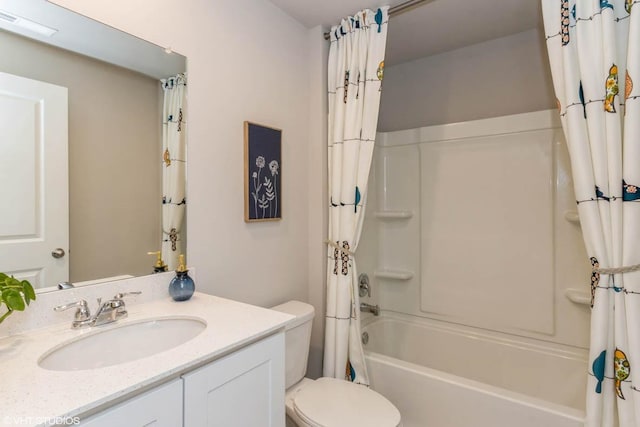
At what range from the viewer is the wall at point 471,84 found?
7.26 feet

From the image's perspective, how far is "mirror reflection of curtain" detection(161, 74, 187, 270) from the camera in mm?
1397

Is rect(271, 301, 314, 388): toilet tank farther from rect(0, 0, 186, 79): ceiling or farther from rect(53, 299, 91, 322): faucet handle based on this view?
rect(0, 0, 186, 79): ceiling

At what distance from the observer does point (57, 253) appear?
1100 mm

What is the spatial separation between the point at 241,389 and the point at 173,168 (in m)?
0.92

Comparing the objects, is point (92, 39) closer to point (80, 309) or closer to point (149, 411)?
point (80, 309)

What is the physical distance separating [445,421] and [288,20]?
235cm

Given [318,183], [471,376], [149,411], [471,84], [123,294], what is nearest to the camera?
[149,411]

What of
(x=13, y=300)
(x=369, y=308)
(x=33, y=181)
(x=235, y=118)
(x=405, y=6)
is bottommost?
(x=369, y=308)

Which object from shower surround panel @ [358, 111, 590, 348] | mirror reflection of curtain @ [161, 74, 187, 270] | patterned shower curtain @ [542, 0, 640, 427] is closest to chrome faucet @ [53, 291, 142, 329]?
mirror reflection of curtain @ [161, 74, 187, 270]

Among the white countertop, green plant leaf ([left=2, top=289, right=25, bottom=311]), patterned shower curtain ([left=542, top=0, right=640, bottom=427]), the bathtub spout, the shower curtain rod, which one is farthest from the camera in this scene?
the bathtub spout

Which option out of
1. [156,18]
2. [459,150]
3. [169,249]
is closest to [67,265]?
[169,249]

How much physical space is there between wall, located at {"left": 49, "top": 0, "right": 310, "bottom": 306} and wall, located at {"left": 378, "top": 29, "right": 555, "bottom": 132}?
0.99m

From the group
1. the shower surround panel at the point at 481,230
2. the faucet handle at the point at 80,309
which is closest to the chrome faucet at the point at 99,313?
the faucet handle at the point at 80,309

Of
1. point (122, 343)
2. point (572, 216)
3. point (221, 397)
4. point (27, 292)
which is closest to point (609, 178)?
point (572, 216)
